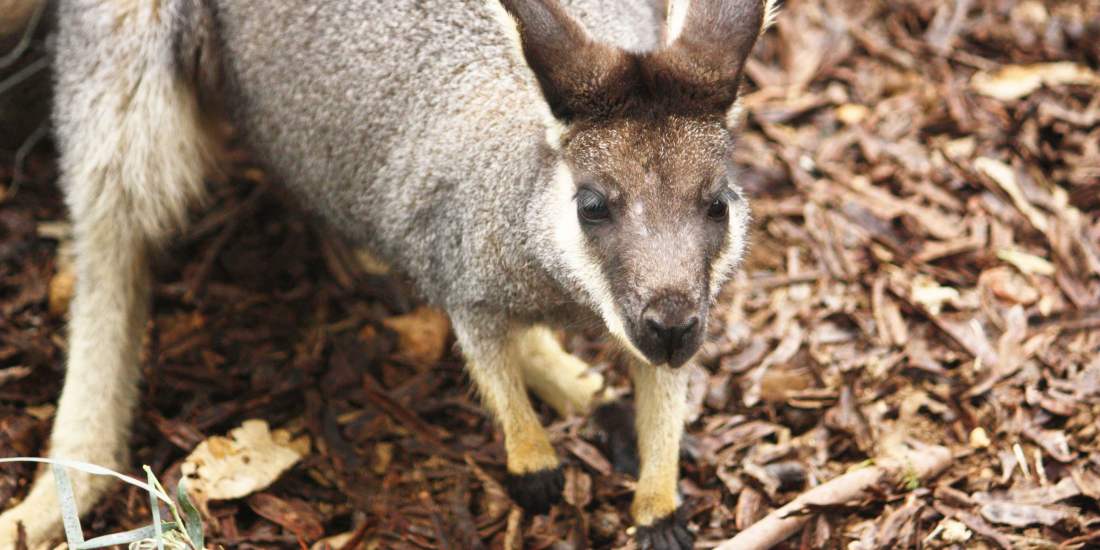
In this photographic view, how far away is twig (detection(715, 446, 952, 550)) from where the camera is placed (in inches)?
163

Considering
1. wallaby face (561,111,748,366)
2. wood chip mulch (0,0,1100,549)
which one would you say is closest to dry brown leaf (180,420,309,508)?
wood chip mulch (0,0,1100,549)

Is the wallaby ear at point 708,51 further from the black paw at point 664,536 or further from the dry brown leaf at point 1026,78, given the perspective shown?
the dry brown leaf at point 1026,78

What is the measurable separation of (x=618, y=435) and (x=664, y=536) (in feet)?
2.15

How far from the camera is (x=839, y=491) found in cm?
430

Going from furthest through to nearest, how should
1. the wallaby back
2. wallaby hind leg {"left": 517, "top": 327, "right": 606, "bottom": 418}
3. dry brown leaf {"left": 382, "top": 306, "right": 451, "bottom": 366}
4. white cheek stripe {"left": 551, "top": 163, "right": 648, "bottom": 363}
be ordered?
dry brown leaf {"left": 382, "top": 306, "right": 451, "bottom": 366} < wallaby hind leg {"left": 517, "top": 327, "right": 606, "bottom": 418} < the wallaby back < white cheek stripe {"left": 551, "top": 163, "right": 648, "bottom": 363}

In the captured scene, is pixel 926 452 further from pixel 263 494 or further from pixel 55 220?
pixel 55 220

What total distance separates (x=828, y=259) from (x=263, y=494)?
2715mm

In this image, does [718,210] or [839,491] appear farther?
[839,491]

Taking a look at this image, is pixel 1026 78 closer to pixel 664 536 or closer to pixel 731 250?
pixel 731 250

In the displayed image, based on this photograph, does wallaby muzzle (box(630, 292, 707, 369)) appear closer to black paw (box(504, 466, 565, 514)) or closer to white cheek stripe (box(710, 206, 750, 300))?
white cheek stripe (box(710, 206, 750, 300))

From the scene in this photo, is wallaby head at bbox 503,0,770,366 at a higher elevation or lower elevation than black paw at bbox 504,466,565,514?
higher

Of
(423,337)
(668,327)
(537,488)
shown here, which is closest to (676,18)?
(668,327)

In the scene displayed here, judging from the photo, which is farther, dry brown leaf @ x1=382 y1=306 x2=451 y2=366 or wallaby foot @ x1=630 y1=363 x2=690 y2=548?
→ dry brown leaf @ x1=382 y1=306 x2=451 y2=366

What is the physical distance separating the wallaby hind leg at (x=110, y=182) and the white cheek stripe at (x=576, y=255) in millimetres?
1956
